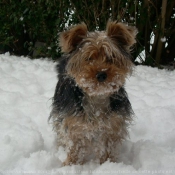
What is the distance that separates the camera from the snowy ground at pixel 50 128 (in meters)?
2.90

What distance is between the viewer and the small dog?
2.82 metres

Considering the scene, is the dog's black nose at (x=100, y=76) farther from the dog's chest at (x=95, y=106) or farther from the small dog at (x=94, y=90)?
the dog's chest at (x=95, y=106)

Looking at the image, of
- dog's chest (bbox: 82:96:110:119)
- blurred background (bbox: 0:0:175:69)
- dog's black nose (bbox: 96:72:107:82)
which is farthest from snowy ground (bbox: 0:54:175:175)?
dog's black nose (bbox: 96:72:107:82)

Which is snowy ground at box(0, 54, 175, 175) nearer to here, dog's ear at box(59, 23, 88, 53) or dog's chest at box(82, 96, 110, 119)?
dog's chest at box(82, 96, 110, 119)

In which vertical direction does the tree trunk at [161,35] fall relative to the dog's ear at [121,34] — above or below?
below

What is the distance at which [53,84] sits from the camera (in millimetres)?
5309

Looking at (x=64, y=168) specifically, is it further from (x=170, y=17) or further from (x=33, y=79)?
(x=170, y=17)

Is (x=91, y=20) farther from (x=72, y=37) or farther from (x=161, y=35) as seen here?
(x=72, y=37)

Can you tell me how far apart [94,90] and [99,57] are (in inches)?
13.7

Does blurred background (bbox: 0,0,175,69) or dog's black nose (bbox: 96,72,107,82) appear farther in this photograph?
blurred background (bbox: 0,0,175,69)

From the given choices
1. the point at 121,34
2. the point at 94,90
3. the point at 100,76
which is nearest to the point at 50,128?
the point at 94,90

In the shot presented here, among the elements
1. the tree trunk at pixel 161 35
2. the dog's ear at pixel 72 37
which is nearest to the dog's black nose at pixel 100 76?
the dog's ear at pixel 72 37

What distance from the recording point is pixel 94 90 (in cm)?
280

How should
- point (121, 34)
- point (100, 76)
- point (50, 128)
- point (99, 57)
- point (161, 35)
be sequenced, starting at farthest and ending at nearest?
point (161, 35) < point (50, 128) < point (121, 34) < point (99, 57) < point (100, 76)
